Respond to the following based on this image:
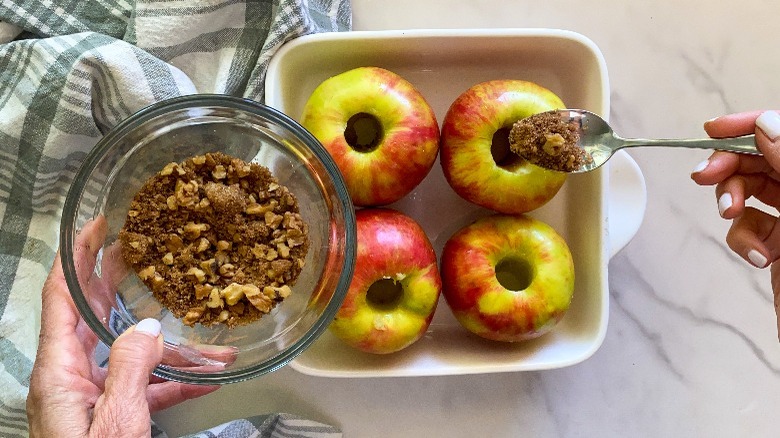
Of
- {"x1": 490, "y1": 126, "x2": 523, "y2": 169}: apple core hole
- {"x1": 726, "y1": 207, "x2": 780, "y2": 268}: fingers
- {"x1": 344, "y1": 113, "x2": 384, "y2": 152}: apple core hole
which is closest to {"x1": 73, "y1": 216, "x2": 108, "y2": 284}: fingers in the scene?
{"x1": 344, "y1": 113, "x2": 384, "y2": 152}: apple core hole

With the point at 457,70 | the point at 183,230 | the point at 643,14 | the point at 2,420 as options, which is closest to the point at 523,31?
the point at 457,70

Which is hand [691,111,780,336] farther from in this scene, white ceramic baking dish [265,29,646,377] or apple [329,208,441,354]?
apple [329,208,441,354]

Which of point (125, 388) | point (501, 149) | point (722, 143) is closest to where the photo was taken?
point (125, 388)

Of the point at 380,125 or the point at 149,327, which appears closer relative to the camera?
the point at 149,327

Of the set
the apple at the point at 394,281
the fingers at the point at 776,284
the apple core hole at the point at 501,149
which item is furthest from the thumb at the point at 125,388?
the fingers at the point at 776,284

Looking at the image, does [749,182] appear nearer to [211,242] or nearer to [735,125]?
[735,125]

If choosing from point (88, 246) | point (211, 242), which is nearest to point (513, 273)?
point (211, 242)

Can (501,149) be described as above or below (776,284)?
above
